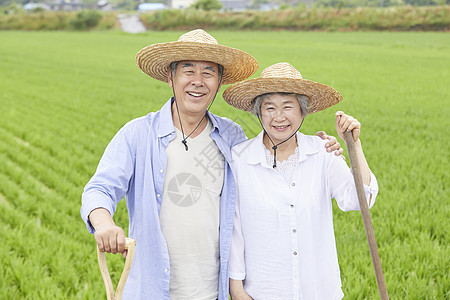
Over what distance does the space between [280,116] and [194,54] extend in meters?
0.44

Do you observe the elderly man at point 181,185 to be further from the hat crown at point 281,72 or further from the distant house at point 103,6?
the distant house at point 103,6

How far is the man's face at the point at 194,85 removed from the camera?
6.32 feet

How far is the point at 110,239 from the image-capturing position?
5.02 feet

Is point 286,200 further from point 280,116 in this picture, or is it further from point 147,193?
point 147,193

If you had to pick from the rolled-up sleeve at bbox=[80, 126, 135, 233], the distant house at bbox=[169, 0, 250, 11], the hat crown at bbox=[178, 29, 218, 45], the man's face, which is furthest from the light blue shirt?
the distant house at bbox=[169, 0, 250, 11]

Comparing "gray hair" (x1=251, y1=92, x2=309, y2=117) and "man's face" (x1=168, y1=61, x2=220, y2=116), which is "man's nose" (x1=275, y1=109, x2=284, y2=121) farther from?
"man's face" (x1=168, y1=61, x2=220, y2=116)

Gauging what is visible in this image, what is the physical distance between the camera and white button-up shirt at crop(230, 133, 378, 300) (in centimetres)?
187

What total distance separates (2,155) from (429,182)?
5.49m

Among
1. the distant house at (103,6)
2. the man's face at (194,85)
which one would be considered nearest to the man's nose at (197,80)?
the man's face at (194,85)

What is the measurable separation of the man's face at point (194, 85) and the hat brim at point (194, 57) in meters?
0.04

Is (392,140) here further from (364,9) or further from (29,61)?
(364,9)

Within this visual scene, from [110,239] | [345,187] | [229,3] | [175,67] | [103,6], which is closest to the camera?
[110,239]

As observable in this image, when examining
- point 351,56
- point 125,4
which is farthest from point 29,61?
point 125,4

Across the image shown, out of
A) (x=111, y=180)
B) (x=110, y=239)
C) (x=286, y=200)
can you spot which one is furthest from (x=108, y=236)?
(x=286, y=200)
